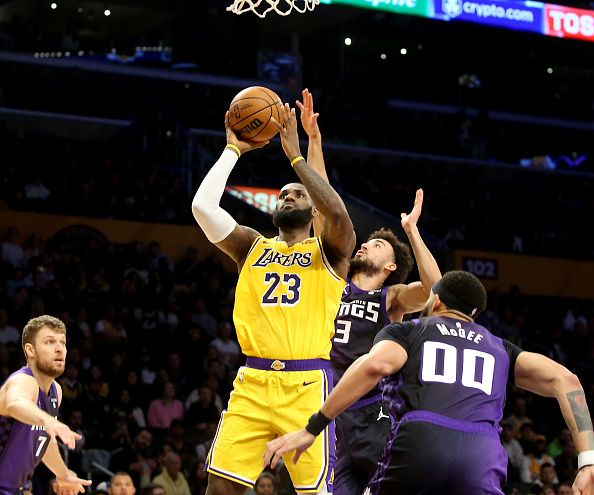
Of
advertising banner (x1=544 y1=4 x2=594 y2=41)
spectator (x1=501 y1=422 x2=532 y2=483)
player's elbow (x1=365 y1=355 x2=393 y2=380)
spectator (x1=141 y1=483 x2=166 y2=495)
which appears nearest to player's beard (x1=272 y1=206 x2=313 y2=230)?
player's elbow (x1=365 y1=355 x2=393 y2=380)

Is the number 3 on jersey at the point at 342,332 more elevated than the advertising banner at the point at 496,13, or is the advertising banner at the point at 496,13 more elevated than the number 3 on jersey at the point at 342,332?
the advertising banner at the point at 496,13

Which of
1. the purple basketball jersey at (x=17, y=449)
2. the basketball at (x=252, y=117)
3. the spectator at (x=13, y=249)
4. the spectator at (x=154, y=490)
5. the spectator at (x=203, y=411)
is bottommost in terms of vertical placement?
the spectator at (x=154, y=490)

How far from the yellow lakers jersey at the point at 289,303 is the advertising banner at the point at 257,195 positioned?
13718mm

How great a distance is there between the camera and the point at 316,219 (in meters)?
7.64

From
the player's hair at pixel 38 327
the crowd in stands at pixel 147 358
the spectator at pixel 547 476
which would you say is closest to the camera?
the player's hair at pixel 38 327

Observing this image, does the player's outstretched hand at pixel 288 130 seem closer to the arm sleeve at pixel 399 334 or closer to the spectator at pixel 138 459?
the arm sleeve at pixel 399 334

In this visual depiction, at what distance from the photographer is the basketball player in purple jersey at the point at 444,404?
538cm

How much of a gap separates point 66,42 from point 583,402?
23.0 meters

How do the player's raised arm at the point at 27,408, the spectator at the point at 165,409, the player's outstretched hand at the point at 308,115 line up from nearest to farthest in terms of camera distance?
the player's raised arm at the point at 27,408
the player's outstretched hand at the point at 308,115
the spectator at the point at 165,409

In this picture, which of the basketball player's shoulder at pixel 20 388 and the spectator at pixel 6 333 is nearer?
the basketball player's shoulder at pixel 20 388

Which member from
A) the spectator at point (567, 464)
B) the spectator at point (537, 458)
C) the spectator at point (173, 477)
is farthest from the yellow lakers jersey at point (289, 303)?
the spectator at point (567, 464)

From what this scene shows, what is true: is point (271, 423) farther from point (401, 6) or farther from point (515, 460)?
point (401, 6)

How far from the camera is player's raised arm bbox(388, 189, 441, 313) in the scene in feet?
24.4

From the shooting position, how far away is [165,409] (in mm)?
13992
